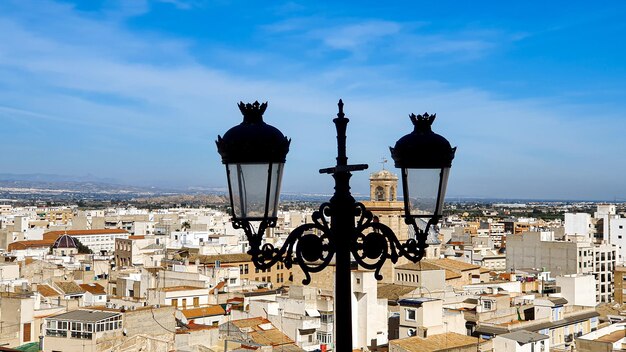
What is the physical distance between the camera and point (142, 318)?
2205cm

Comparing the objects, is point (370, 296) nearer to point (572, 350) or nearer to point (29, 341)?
point (572, 350)

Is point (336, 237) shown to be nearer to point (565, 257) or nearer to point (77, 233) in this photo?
point (565, 257)

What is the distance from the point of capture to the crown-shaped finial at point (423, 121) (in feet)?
13.0

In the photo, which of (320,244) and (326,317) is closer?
(320,244)

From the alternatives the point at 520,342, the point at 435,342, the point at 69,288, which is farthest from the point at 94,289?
the point at 520,342

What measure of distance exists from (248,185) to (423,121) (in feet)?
3.19

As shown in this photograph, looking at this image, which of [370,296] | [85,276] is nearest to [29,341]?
[370,296]

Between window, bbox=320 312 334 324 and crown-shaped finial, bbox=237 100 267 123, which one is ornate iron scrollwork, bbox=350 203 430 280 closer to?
crown-shaped finial, bbox=237 100 267 123

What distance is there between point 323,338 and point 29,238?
199ft

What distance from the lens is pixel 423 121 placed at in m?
3.96

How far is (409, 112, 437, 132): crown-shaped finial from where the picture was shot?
13.0ft

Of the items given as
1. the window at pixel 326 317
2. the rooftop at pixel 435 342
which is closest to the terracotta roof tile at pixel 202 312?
the window at pixel 326 317

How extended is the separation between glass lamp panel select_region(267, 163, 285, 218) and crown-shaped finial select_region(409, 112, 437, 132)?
764 mm

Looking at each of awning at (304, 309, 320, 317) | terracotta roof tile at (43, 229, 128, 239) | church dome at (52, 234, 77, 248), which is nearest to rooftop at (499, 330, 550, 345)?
awning at (304, 309, 320, 317)
